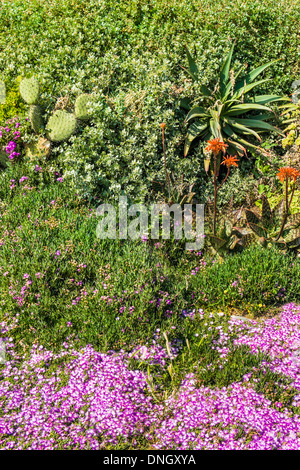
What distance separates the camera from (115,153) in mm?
6387

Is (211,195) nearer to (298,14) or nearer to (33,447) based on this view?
(298,14)

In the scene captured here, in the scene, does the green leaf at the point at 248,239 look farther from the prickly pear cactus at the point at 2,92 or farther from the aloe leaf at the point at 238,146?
the prickly pear cactus at the point at 2,92

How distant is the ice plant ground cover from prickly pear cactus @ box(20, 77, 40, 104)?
13.2 ft

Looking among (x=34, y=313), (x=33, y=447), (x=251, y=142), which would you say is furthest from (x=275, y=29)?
(x=33, y=447)

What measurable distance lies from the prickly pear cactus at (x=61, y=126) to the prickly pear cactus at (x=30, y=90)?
45 cm

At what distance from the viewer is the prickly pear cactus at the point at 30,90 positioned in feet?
22.6

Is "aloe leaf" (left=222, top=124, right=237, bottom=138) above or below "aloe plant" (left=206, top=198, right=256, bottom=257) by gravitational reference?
above

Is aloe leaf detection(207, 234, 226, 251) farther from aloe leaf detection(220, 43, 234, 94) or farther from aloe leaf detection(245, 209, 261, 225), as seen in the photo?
aloe leaf detection(220, 43, 234, 94)

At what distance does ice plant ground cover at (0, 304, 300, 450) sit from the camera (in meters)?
3.30

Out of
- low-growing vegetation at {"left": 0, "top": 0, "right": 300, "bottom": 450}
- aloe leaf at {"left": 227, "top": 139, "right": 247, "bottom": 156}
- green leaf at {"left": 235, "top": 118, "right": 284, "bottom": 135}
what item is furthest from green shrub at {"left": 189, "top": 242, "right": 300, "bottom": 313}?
green leaf at {"left": 235, "top": 118, "right": 284, "bottom": 135}

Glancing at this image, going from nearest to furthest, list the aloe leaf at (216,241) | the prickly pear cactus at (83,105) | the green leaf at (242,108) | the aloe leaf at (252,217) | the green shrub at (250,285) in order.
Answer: the green shrub at (250,285) < the aloe leaf at (216,241) < the aloe leaf at (252,217) < the prickly pear cactus at (83,105) < the green leaf at (242,108)

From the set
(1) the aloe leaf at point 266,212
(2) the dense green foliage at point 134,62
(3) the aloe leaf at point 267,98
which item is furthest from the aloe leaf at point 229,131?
(1) the aloe leaf at point 266,212

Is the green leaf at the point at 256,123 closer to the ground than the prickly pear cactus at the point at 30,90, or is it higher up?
closer to the ground

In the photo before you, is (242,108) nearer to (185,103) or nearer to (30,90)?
(185,103)
